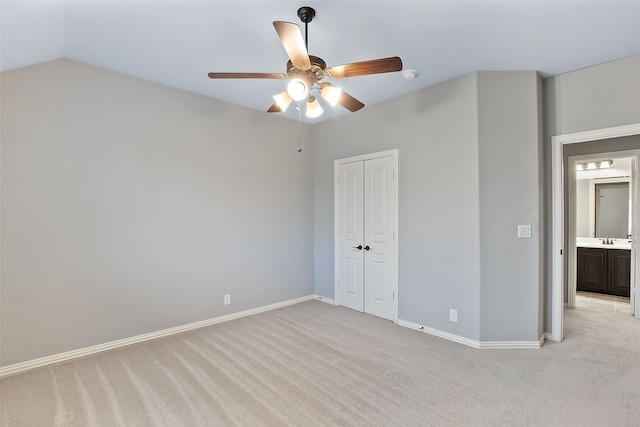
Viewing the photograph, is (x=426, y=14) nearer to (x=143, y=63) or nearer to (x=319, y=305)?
(x=143, y=63)

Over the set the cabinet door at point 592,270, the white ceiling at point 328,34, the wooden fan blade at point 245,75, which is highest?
the white ceiling at point 328,34

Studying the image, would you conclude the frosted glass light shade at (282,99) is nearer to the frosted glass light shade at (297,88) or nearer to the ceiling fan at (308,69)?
the ceiling fan at (308,69)

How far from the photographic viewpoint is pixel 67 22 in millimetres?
Answer: 2299

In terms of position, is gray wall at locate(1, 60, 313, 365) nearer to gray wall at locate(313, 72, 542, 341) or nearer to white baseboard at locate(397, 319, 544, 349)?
gray wall at locate(313, 72, 542, 341)

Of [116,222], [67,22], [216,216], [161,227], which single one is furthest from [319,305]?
[67,22]

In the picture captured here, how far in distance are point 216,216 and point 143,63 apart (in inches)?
68.9

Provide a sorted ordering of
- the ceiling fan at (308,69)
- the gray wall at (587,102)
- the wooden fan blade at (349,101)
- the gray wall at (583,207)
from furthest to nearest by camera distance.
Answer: the gray wall at (583,207) < the gray wall at (587,102) < the wooden fan blade at (349,101) < the ceiling fan at (308,69)

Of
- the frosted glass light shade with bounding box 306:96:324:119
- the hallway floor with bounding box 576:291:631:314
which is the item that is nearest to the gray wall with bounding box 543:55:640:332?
the hallway floor with bounding box 576:291:631:314

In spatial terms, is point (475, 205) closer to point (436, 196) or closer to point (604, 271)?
point (436, 196)

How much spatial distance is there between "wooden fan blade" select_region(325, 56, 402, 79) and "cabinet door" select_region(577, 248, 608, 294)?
5099mm

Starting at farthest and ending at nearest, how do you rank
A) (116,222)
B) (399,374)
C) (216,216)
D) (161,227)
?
1. (216,216)
2. (161,227)
3. (116,222)
4. (399,374)

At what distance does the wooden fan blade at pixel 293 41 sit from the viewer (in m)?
1.64

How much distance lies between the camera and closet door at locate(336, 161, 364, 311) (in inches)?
169

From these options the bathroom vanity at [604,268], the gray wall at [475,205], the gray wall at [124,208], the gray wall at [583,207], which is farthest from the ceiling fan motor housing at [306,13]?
the gray wall at [583,207]
